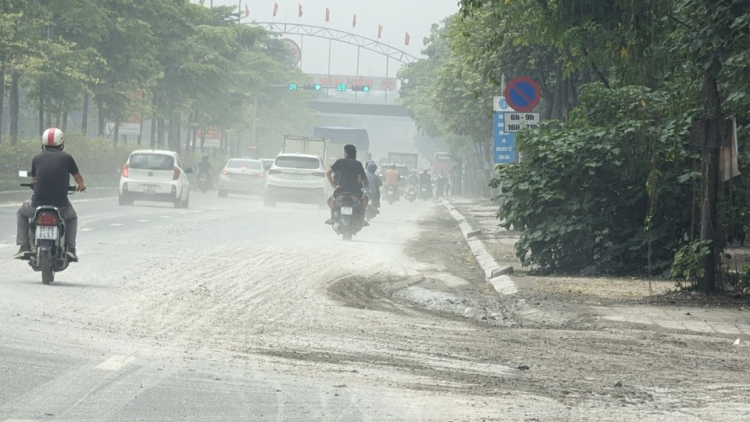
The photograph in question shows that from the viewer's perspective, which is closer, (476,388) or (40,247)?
(476,388)

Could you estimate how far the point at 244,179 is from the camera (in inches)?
2175

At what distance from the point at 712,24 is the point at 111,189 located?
4191 centimetres

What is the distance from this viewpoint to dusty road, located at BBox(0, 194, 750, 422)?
288 inches

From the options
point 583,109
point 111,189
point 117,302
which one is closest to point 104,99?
point 111,189

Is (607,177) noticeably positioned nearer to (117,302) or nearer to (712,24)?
(712,24)

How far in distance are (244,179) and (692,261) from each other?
1654 inches

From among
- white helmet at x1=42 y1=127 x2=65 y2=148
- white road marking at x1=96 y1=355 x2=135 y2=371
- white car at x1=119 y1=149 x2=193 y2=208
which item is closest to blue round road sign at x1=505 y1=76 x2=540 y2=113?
white helmet at x1=42 y1=127 x2=65 y2=148

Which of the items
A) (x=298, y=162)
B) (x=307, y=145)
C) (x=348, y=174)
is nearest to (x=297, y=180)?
(x=298, y=162)

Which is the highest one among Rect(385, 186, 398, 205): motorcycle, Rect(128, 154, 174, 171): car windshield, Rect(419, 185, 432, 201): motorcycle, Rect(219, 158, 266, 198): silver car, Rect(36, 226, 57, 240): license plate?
Rect(128, 154, 174, 171): car windshield

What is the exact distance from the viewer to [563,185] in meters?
17.9

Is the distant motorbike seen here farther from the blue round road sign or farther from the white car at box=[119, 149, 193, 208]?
the blue round road sign

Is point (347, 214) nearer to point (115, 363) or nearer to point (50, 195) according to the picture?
point (50, 195)

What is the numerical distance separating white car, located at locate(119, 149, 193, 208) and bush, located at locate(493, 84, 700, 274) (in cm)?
2203

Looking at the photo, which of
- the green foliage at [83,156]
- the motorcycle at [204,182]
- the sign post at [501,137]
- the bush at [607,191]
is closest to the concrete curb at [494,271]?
the bush at [607,191]
